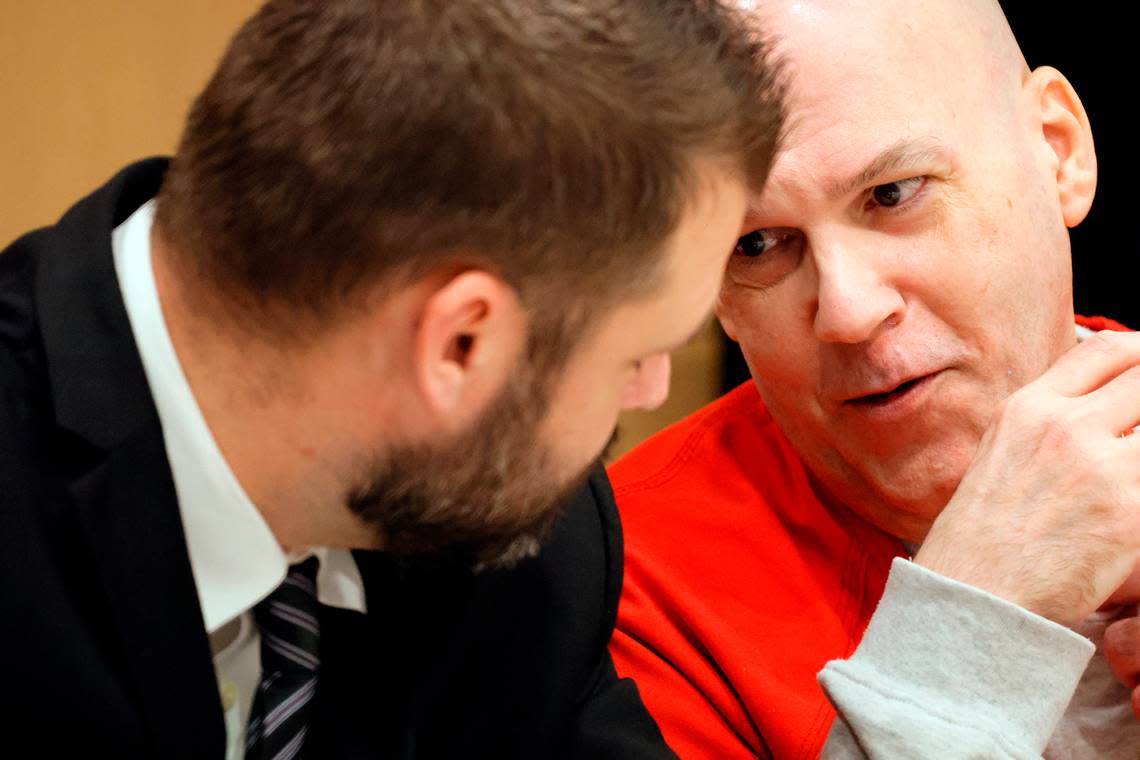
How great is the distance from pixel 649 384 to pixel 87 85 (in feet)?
5.67

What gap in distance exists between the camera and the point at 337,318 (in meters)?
0.99

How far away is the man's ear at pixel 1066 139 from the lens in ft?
5.12

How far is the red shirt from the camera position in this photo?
1438mm

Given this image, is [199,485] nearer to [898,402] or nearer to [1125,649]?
[898,402]

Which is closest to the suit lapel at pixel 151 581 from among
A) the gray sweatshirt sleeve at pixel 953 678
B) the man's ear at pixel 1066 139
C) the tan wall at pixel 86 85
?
the gray sweatshirt sleeve at pixel 953 678

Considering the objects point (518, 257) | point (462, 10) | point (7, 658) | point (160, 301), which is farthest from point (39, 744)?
point (462, 10)

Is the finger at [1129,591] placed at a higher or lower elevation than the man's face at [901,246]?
lower

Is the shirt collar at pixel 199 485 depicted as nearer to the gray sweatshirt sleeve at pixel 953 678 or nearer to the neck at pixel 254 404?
the neck at pixel 254 404

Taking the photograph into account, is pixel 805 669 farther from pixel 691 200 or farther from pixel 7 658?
pixel 7 658

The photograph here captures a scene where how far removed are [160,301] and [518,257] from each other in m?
0.29

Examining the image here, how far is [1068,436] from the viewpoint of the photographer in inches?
51.8

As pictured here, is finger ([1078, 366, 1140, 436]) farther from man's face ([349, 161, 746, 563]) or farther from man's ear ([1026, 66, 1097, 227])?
man's face ([349, 161, 746, 563])

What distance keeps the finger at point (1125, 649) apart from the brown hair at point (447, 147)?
2.14 feet

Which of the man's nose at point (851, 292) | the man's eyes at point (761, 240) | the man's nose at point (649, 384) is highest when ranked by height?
the man's nose at point (649, 384)
